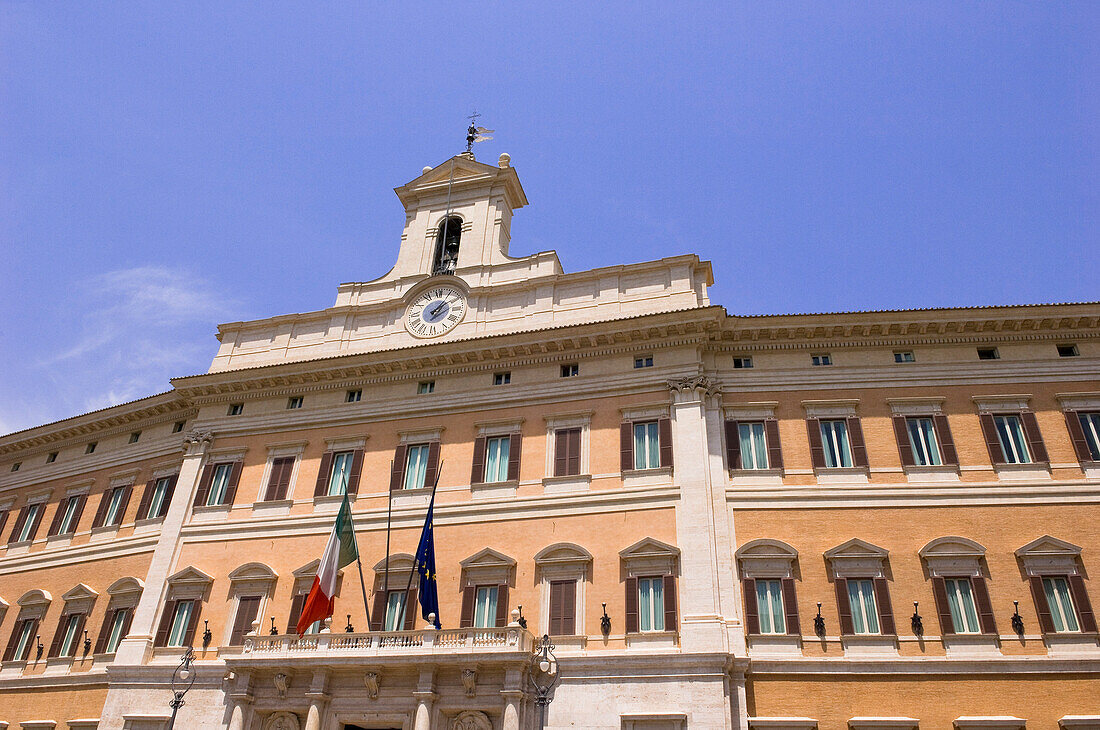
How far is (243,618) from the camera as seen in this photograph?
974 inches

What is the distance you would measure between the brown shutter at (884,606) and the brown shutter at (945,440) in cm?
424

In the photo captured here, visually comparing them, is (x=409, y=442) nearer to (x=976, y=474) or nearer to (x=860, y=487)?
(x=860, y=487)

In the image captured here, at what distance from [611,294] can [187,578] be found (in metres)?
16.9

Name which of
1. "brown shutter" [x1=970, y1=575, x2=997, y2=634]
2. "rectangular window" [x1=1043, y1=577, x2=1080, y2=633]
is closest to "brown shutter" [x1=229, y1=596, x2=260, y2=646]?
"brown shutter" [x1=970, y1=575, x2=997, y2=634]

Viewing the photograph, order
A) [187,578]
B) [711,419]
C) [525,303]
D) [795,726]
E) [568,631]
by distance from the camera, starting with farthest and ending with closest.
A: [525,303] < [187,578] < [711,419] < [568,631] < [795,726]

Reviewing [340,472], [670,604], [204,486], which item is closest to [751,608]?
[670,604]

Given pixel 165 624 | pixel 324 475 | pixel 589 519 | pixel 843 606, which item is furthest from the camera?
pixel 324 475

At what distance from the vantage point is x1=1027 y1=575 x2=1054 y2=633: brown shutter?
19.7 meters

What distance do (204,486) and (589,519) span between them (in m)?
14.3

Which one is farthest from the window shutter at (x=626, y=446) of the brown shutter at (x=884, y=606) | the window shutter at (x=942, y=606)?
the window shutter at (x=942, y=606)

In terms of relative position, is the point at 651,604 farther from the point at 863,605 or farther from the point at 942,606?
the point at 942,606

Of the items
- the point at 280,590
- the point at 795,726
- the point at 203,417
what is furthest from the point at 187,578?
the point at 795,726

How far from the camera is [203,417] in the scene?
29.6m

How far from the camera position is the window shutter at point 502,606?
22203mm
